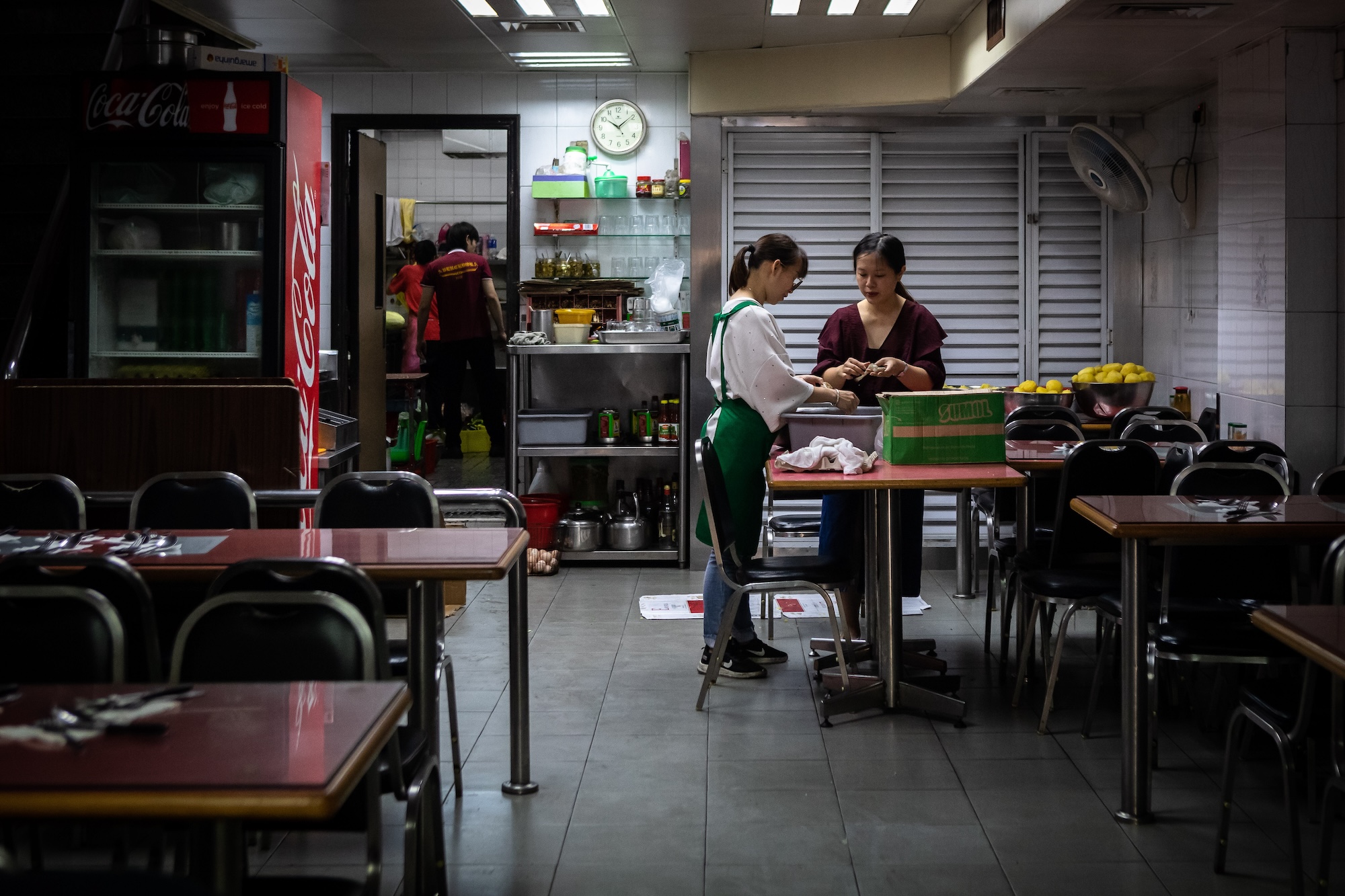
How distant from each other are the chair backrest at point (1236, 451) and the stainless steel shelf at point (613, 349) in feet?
10.9

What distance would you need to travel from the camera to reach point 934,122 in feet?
23.7

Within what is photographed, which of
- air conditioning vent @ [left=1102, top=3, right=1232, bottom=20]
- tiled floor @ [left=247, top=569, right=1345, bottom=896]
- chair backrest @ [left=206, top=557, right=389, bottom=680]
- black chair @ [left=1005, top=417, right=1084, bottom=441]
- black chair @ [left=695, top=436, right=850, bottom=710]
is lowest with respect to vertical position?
tiled floor @ [left=247, top=569, right=1345, bottom=896]

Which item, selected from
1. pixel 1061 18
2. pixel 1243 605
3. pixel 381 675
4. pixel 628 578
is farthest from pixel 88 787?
pixel 628 578

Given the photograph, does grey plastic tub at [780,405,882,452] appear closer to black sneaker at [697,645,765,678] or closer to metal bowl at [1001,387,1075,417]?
black sneaker at [697,645,765,678]

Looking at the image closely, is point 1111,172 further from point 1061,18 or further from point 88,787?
point 88,787

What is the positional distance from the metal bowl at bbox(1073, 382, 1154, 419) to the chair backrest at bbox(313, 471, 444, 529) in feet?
12.4

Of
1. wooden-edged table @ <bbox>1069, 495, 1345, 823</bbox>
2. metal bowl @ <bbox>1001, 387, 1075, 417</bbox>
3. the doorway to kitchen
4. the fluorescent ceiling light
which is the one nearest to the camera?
wooden-edged table @ <bbox>1069, 495, 1345, 823</bbox>

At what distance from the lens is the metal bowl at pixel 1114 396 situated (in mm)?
6273

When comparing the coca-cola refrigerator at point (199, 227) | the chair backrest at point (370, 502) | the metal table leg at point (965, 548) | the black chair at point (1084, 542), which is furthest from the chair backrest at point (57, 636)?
the metal table leg at point (965, 548)

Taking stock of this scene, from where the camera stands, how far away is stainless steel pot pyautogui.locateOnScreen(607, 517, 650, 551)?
7.46m

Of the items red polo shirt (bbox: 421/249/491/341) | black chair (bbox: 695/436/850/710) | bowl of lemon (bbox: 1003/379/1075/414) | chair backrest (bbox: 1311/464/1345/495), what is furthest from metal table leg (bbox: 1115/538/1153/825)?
red polo shirt (bbox: 421/249/491/341)

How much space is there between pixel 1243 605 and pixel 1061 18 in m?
2.38

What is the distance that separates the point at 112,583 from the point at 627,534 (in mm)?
4880

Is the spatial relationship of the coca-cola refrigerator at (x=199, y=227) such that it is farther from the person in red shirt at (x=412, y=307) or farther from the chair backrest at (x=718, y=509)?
the person in red shirt at (x=412, y=307)
